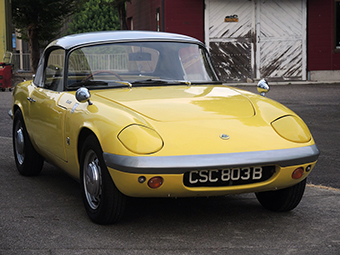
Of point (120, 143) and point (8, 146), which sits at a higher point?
point (120, 143)

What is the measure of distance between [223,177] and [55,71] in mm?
2477

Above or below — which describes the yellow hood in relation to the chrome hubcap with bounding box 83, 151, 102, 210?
above

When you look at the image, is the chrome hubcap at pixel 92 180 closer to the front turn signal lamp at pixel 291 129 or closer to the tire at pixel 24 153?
the front turn signal lamp at pixel 291 129

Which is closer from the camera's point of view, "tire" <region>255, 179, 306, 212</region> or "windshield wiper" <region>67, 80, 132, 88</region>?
"tire" <region>255, 179, 306, 212</region>

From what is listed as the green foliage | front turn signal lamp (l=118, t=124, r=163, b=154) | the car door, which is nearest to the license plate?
front turn signal lamp (l=118, t=124, r=163, b=154)

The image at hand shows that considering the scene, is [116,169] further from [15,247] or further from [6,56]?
[6,56]

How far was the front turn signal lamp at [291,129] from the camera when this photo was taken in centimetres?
433

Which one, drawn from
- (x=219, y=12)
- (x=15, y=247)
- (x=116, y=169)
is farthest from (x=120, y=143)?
(x=219, y=12)

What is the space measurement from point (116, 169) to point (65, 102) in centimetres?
129

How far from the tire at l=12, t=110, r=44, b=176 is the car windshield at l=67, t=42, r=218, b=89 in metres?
1.20

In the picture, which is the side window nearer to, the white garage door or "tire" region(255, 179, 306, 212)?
"tire" region(255, 179, 306, 212)

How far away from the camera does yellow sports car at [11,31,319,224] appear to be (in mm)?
4023

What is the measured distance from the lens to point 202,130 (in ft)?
13.8

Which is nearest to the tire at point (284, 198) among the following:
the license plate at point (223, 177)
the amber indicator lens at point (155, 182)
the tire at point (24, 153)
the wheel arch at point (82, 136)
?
the license plate at point (223, 177)
